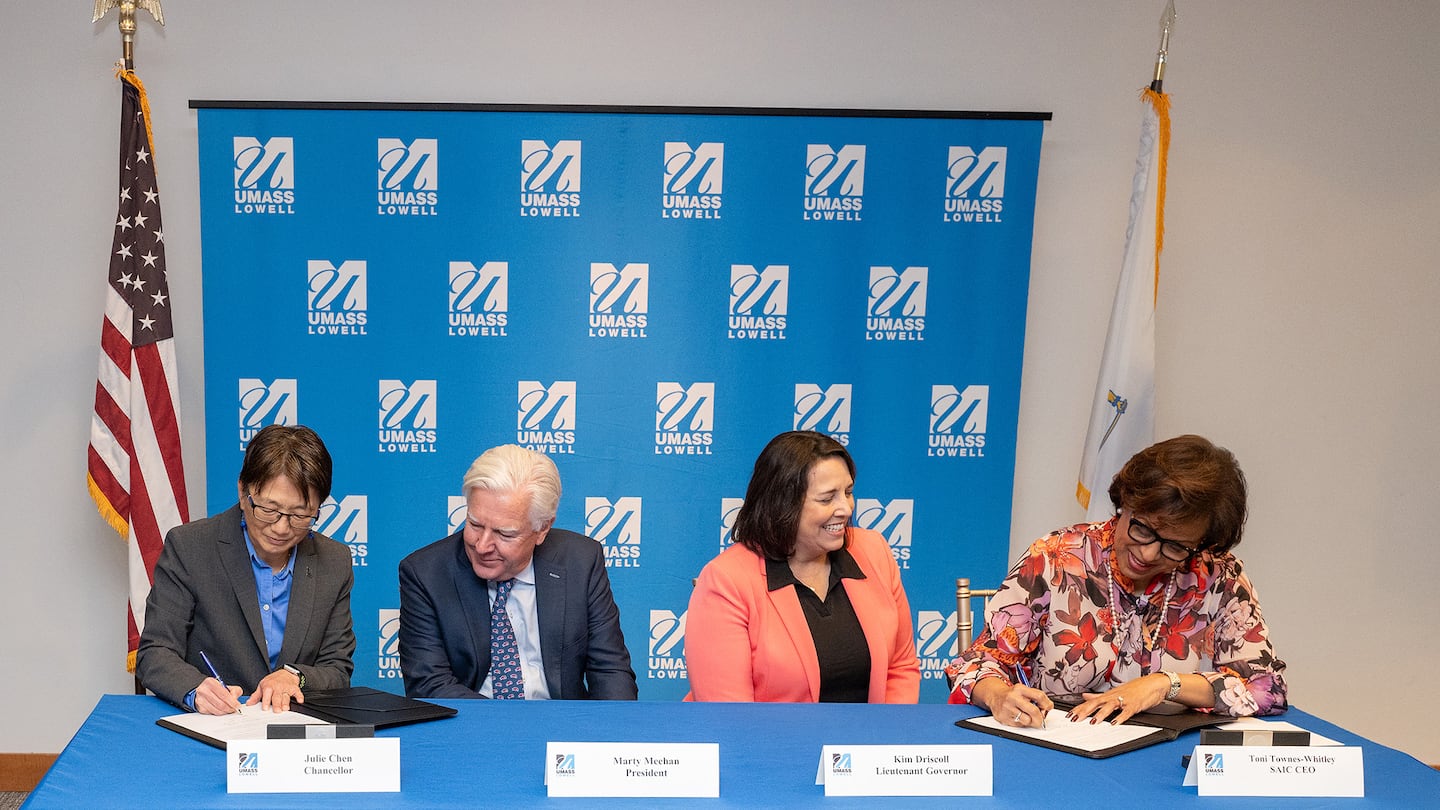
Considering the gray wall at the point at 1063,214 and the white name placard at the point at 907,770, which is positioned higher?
the gray wall at the point at 1063,214

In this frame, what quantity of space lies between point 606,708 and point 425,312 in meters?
1.97

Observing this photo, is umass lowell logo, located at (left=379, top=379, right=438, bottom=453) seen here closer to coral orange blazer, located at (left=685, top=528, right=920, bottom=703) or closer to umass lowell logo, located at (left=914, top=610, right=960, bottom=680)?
coral orange blazer, located at (left=685, top=528, right=920, bottom=703)

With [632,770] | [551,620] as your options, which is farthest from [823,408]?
[632,770]

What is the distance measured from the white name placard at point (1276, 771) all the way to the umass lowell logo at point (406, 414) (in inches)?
105

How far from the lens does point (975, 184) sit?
3748mm

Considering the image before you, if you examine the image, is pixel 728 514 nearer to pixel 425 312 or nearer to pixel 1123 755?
pixel 425 312

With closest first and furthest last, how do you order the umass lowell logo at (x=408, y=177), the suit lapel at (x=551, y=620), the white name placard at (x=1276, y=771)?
the white name placard at (x=1276, y=771) → the suit lapel at (x=551, y=620) → the umass lowell logo at (x=408, y=177)

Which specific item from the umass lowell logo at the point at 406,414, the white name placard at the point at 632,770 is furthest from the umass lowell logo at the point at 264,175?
the white name placard at the point at 632,770

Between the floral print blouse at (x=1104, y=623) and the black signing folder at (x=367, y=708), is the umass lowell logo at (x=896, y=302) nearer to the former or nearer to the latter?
the floral print blouse at (x=1104, y=623)

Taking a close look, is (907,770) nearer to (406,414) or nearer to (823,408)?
(823,408)

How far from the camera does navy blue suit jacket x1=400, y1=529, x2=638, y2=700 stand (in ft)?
8.38

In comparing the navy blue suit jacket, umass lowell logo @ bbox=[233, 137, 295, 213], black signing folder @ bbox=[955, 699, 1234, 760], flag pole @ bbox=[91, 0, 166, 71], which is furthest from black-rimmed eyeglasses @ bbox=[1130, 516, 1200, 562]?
flag pole @ bbox=[91, 0, 166, 71]

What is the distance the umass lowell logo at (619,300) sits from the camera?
3736 millimetres

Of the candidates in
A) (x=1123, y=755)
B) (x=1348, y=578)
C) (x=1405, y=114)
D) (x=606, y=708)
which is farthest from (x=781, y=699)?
(x=1405, y=114)
